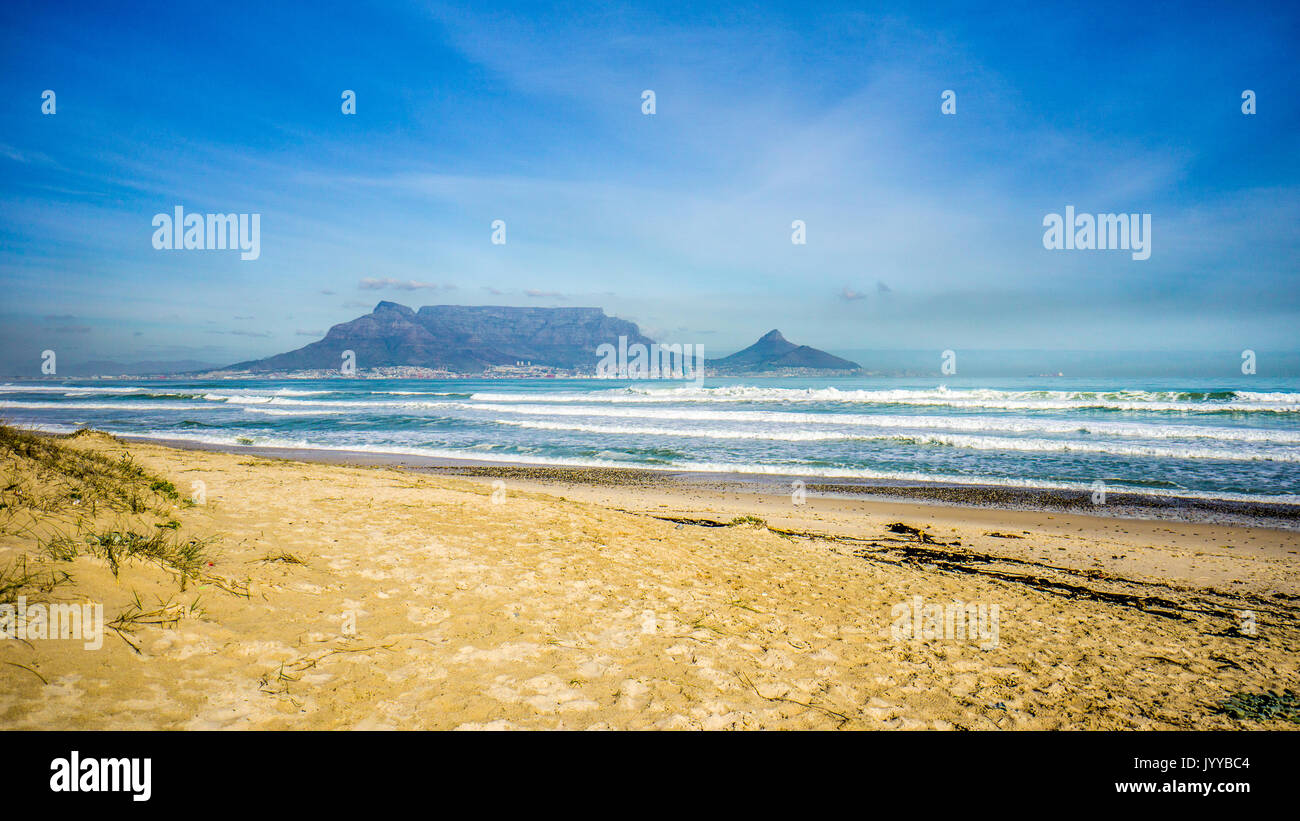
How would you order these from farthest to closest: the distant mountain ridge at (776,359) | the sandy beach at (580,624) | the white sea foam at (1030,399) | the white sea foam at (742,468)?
the distant mountain ridge at (776,359)
the white sea foam at (1030,399)
the white sea foam at (742,468)
the sandy beach at (580,624)

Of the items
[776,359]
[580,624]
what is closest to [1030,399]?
[580,624]

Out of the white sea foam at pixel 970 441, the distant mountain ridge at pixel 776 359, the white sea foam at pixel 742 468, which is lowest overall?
the white sea foam at pixel 742 468

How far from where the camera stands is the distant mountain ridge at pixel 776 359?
5394 inches

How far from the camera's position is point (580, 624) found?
4.66 m

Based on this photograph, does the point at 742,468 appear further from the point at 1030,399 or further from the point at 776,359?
the point at 776,359

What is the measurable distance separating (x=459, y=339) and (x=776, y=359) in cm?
9252

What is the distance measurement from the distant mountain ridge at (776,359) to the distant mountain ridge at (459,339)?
135 feet

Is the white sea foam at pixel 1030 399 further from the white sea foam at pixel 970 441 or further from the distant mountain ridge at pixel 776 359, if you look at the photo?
the distant mountain ridge at pixel 776 359

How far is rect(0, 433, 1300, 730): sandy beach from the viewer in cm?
325

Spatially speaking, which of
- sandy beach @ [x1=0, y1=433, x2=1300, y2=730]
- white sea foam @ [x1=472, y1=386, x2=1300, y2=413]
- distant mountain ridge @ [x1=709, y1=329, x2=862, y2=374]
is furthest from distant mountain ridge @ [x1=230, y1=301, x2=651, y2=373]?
sandy beach @ [x1=0, y1=433, x2=1300, y2=730]

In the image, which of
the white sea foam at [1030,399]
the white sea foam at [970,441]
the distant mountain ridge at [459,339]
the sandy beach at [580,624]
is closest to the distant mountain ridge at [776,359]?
the distant mountain ridge at [459,339]
